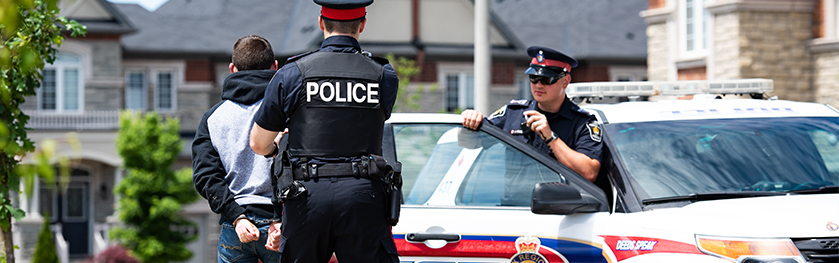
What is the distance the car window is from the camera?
4016 millimetres

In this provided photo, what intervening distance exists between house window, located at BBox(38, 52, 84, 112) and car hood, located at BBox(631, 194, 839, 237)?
25838mm

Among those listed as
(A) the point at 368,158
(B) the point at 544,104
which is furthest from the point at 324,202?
(B) the point at 544,104

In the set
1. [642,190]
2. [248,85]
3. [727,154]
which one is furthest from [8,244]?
[727,154]

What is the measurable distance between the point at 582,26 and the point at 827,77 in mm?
15218

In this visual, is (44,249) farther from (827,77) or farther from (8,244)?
(827,77)

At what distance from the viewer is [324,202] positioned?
297 cm

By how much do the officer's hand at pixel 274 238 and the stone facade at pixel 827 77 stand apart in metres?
15.1

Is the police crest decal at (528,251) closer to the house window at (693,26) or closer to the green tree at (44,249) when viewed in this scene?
the house window at (693,26)

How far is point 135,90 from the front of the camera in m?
27.7

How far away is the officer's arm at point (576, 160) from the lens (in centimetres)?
396

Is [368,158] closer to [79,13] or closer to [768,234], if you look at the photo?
[768,234]

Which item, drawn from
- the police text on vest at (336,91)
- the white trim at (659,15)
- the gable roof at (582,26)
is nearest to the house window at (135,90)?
the gable roof at (582,26)

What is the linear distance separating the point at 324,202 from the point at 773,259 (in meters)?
1.74

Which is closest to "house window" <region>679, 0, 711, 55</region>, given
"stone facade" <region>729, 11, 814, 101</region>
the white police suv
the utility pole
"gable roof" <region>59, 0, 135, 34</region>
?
"stone facade" <region>729, 11, 814, 101</region>
